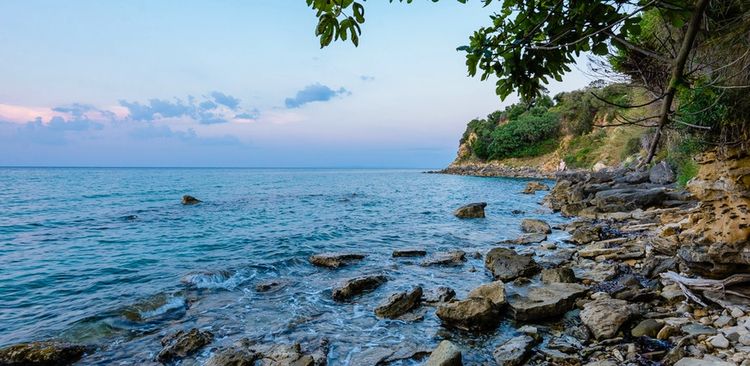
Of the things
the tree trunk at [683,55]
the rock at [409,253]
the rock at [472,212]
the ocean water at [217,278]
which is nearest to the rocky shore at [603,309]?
the ocean water at [217,278]

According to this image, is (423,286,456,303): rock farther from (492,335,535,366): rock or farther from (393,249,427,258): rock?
(393,249,427,258): rock

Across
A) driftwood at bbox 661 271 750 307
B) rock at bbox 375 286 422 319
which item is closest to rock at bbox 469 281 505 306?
rock at bbox 375 286 422 319

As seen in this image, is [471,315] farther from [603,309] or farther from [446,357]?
[603,309]

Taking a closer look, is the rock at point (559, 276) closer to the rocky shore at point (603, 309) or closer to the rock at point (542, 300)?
the rocky shore at point (603, 309)

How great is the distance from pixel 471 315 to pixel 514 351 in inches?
50.5

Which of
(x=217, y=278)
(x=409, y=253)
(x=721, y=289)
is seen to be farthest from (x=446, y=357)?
(x=409, y=253)

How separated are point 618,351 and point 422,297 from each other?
4063mm

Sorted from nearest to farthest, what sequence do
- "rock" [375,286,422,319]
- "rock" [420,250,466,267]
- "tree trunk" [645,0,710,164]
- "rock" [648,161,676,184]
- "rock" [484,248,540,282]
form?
"tree trunk" [645,0,710,164]
"rock" [375,286,422,319]
"rock" [484,248,540,282]
"rock" [420,250,466,267]
"rock" [648,161,676,184]

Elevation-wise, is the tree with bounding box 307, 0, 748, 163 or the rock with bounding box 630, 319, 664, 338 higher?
the tree with bounding box 307, 0, 748, 163

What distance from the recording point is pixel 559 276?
929 centimetres

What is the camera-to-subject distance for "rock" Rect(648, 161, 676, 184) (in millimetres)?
25609

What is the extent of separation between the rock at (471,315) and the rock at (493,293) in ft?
1.04

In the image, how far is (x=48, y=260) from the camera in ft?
43.9

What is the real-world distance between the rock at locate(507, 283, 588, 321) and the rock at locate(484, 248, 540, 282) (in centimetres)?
174
